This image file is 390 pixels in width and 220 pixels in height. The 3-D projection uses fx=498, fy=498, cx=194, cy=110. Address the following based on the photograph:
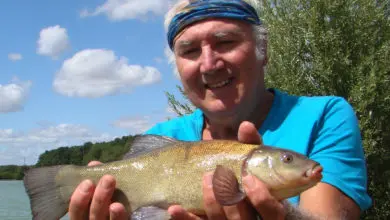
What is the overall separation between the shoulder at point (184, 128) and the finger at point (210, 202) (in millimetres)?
1086

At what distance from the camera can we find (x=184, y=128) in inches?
162

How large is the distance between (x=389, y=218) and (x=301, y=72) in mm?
4697

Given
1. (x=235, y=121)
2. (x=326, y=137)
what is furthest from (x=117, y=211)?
(x=326, y=137)

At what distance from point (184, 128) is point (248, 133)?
1193mm

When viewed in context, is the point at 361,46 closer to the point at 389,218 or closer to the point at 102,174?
the point at 389,218

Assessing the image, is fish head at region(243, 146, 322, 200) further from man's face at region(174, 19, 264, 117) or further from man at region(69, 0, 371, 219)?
man's face at region(174, 19, 264, 117)

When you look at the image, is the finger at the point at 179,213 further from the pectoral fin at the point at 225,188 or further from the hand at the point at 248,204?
the pectoral fin at the point at 225,188

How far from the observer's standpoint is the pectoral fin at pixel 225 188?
278cm

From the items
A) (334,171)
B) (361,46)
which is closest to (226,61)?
(334,171)

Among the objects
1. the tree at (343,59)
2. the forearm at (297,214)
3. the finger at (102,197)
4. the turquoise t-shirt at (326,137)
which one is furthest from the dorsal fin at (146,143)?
the tree at (343,59)

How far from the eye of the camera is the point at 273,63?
44.1ft

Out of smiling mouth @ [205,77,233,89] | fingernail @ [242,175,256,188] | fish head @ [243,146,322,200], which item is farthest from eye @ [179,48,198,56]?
fingernail @ [242,175,256,188]

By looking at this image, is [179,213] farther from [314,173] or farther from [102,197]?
[314,173]

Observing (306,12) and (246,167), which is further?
(306,12)
